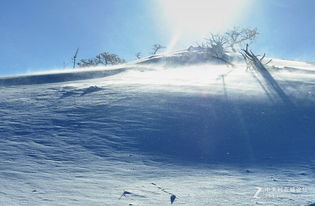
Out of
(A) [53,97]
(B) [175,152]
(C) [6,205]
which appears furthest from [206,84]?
(C) [6,205]

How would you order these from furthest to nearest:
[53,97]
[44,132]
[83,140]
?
[53,97] < [44,132] < [83,140]

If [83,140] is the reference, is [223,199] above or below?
below

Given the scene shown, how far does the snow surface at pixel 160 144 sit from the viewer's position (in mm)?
2639

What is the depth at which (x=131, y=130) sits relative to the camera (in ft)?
13.5

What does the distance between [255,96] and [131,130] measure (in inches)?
78.6

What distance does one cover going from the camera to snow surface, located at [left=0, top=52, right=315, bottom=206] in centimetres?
264

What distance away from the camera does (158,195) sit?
261cm

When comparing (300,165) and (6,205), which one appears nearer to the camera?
(6,205)

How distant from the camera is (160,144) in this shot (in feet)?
12.4


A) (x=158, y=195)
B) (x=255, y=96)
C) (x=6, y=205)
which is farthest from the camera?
(x=255, y=96)

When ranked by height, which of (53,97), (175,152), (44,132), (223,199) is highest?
(53,97)

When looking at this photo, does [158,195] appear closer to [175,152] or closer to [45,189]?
[45,189]

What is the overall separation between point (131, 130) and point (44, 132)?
858 mm

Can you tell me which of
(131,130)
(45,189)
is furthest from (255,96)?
(45,189)
